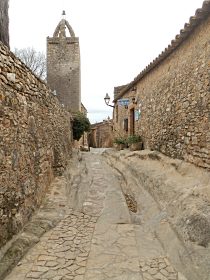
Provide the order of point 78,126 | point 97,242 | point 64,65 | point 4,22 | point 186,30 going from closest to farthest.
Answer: point 97,242, point 4,22, point 186,30, point 78,126, point 64,65

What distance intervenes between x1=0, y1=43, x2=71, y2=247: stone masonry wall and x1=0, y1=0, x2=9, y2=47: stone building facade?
0.50m

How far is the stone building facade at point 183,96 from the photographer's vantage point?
5.10m

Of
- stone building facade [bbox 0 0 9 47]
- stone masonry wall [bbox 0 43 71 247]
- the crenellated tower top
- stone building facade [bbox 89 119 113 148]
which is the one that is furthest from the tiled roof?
stone building facade [bbox 89 119 113 148]

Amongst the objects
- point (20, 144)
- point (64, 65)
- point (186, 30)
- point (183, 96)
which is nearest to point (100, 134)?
point (64, 65)

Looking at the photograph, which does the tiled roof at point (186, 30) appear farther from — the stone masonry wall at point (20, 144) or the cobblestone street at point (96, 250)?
the cobblestone street at point (96, 250)

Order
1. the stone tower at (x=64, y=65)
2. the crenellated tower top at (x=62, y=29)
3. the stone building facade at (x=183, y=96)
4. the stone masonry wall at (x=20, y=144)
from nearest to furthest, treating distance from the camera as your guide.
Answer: the stone masonry wall at (x=20, y=144) < the stone building facade at (x=183, y=96) < the stone tower at (x=64, y=65) < the crenellated tower top at (x=62, y=29)

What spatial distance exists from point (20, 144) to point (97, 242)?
1973 millimetres

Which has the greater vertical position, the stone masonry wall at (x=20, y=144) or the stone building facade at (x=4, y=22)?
the stone building facade at (x=4, y=22)

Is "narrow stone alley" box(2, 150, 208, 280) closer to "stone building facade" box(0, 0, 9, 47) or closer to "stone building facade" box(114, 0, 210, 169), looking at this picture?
"stone building facade" box(114, 0, 210, 169)

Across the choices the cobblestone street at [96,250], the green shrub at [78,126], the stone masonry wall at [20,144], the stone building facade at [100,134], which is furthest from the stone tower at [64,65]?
the cobblestone street at [96,250]

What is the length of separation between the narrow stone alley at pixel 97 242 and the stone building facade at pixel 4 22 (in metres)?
3.09

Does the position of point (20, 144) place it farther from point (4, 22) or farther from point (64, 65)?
point (64, 65)

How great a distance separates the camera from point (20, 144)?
4121 mm

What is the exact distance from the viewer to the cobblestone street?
3160 mm
